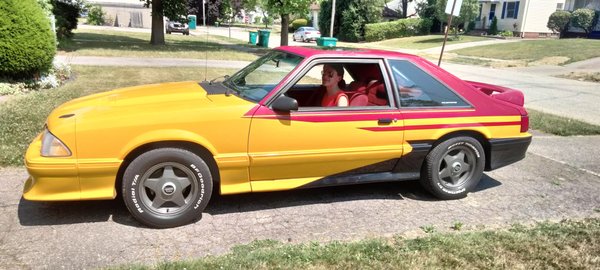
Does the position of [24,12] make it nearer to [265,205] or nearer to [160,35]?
[265,205]

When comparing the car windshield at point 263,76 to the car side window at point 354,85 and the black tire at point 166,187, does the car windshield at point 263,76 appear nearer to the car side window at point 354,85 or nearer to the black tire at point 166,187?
the car side window at point 354,85

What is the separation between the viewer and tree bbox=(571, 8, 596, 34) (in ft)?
123

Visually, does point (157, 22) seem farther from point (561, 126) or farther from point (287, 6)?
point (561, 126)

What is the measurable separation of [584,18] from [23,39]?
40.9 m

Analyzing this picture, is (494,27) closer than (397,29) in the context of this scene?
Yes

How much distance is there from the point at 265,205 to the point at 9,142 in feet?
11.5

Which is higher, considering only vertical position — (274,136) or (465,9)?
(465,9)

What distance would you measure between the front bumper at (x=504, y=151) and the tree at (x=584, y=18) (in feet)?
130

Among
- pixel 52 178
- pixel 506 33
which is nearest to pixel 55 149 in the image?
pixel 52 178

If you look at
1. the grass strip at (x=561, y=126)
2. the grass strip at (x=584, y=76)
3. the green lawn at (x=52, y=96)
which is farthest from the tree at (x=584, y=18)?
the green lawn at (x=52, y=96)

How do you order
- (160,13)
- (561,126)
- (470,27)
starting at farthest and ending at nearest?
(470,27)
(160,13)
(561,126)

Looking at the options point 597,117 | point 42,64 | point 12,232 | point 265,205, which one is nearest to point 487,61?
point 597,117

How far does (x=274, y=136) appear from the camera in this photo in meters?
3.95

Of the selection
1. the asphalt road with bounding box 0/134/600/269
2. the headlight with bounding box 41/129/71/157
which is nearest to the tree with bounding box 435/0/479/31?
the asphalt road with bounding box 0/134/600/269
